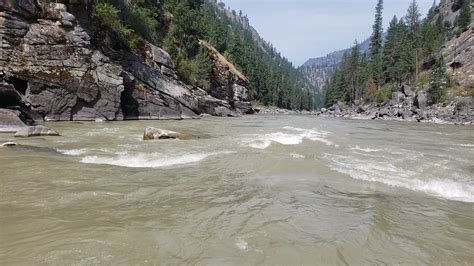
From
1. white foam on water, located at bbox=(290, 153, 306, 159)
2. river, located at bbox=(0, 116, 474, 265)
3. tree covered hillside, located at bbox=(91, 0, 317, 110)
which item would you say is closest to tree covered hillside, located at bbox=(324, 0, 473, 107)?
tree covered hillside, located at bbox=(91, 0, 317, 110)

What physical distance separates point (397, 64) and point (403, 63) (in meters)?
2.83

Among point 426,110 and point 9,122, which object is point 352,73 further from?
point 9,122

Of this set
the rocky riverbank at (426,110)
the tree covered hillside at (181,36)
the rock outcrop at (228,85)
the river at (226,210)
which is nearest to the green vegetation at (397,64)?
the rocky riverbank at (426,110)

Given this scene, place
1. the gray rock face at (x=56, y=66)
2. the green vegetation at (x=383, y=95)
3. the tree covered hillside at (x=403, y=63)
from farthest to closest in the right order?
the green vegetation at (x=383, y=95) → the tree covered hillside at (x=403, y=63) → the gray rock face at (x=56, y=66)

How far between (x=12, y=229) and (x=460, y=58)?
255 feet

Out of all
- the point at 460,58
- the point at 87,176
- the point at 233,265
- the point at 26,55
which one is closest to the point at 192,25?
the point at 26,55

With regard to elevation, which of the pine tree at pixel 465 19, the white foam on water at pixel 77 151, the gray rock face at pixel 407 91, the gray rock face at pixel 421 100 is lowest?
the white foam on water at pixel 77 151

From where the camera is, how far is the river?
4469mm

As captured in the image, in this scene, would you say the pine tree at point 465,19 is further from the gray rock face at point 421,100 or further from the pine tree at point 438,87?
the gray rock face at point 421,100

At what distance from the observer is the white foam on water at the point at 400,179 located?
27.3 ft

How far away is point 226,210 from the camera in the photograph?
6.22m

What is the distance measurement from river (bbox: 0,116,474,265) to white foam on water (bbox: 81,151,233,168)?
0.03 metres

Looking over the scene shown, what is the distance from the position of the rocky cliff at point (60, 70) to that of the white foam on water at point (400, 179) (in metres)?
18.5

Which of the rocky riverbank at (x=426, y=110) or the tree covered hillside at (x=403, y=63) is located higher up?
the tree covered hillside at (x=403, y=63)
